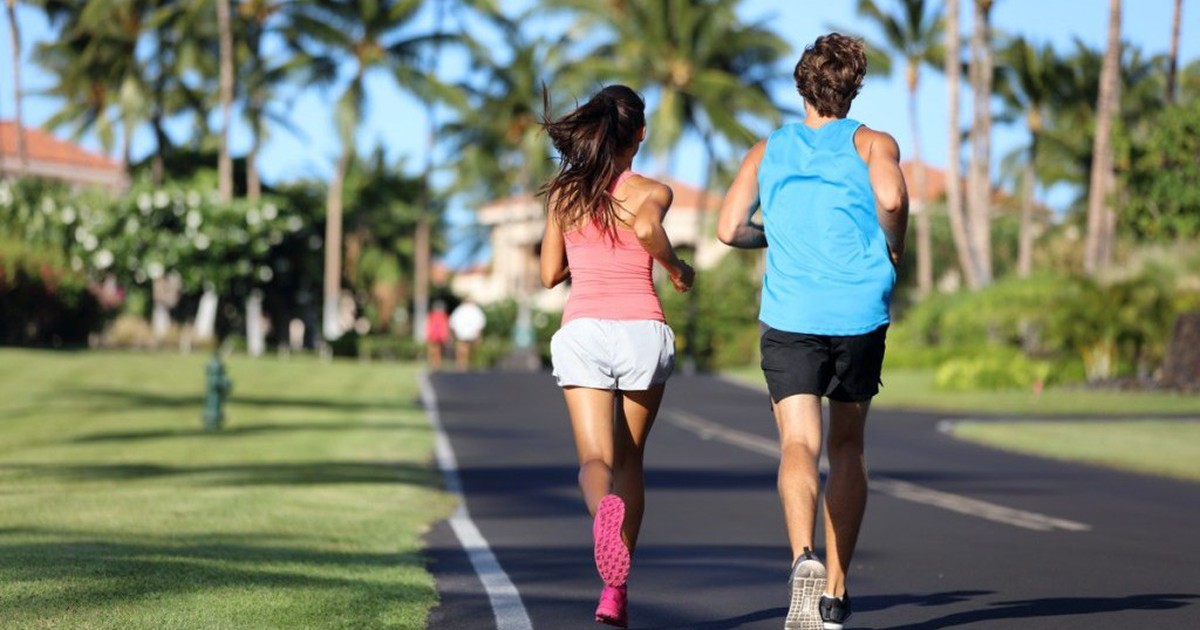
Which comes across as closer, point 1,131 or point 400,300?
point 400,300

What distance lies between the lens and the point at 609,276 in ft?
23.9

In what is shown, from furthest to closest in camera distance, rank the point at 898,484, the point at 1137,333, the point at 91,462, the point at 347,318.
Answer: the point at 347,318, the point at 1137,333, the point at 91,462, the point at 898,484

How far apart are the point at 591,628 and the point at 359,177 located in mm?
75865

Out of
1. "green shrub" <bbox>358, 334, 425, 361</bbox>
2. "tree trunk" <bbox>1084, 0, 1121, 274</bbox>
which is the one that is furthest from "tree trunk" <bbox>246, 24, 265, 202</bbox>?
"tree trunk" <bbox>1084, 0, 1121, 274</bbox>

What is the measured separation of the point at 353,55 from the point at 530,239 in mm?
22198

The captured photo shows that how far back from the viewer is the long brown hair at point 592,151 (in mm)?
7254

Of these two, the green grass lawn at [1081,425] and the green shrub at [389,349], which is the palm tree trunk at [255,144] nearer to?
the green shrub at [389,349]

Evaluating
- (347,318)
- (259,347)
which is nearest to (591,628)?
(259,347)

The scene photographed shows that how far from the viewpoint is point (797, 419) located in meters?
6.80

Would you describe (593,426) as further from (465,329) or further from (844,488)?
(465,329)

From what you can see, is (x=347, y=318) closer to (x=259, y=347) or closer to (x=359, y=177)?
(x=359, y=177)

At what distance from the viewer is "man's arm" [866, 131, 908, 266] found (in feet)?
22.2

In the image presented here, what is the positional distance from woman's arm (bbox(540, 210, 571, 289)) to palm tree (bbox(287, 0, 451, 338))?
58.2 m

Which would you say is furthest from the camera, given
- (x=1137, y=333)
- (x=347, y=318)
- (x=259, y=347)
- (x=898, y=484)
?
(x=347, y=318)
